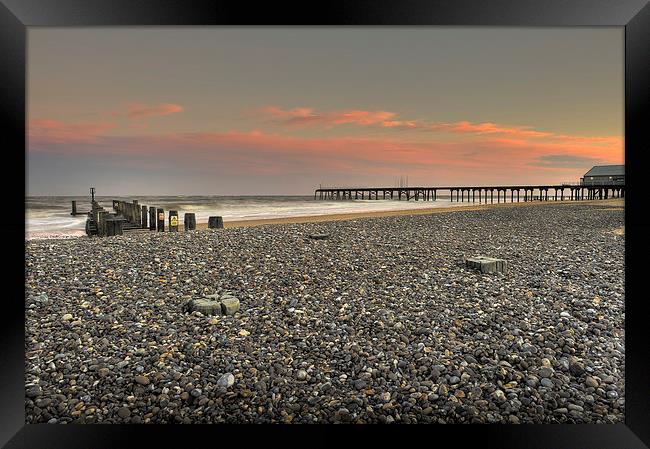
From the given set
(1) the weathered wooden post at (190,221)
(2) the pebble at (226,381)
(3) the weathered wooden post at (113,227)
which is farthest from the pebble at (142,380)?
(1) the weathered wooden post at (190,221)

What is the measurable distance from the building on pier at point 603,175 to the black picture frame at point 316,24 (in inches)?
2431

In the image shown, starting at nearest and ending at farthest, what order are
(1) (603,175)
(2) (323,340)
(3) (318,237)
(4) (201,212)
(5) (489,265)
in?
(2) (323,340) < (5) (489,265) < (3) (318,237) < (4) (201,212) < (1) (603,175)

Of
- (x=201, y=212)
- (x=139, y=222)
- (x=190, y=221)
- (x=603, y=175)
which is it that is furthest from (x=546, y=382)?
(x=603, y=175)

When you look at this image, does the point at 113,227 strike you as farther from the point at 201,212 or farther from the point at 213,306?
the point at 201,212

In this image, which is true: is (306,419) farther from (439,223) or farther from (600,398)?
(439,223)

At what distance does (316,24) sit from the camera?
8.38 ft

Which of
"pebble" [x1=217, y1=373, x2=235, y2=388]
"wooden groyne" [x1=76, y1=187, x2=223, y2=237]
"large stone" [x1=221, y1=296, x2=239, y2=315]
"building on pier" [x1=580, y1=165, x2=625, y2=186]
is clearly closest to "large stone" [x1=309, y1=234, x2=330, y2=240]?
"wooden groyne" [x1=76, y1=187, x2=223, y2=237]

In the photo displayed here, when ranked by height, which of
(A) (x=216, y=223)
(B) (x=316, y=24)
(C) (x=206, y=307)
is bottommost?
(C) (x=206, y=307)

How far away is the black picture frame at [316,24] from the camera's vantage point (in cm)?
238

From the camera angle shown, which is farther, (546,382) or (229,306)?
(229,306)

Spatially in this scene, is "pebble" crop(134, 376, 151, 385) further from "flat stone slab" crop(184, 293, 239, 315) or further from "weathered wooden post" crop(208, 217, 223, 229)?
"weathered wooden post" crop(208, 217, 223, 229)

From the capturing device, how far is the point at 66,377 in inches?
142

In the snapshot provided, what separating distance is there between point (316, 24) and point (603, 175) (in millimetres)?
67698
